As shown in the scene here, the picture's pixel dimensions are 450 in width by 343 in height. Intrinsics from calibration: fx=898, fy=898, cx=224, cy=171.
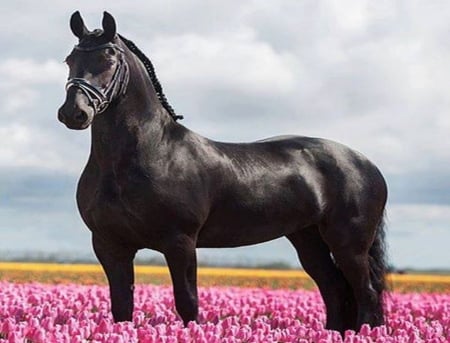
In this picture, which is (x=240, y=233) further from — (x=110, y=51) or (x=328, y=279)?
(x=110, y=51)

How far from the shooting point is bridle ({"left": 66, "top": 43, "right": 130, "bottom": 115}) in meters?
6.54

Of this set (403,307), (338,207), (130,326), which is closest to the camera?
(130,326)

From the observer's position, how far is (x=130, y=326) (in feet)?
20.7

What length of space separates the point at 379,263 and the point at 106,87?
3.54m

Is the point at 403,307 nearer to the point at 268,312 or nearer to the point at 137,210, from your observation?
the point at 268,312

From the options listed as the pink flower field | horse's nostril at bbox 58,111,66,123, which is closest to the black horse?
horse's nostril at bbox 58,111,66,123

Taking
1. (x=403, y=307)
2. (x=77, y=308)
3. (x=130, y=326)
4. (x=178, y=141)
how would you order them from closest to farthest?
1. (x=130, y=326)
2. (x=178, y=141)
3. (x=77, y=308)
4. (x=403, y=307)

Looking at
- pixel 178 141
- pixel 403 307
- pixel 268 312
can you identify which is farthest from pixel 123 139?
pixel 403 307

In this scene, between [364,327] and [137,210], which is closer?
[137,210]

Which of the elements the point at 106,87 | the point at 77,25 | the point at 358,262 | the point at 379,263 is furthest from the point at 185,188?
the point at 379,263

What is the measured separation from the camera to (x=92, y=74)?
21.9ft

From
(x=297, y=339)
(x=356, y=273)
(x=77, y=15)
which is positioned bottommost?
(x=297, y=339)

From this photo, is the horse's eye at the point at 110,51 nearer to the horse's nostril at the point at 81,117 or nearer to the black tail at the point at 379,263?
the horse's nostril at the point at 81,117

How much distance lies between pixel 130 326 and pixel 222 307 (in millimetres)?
4883
